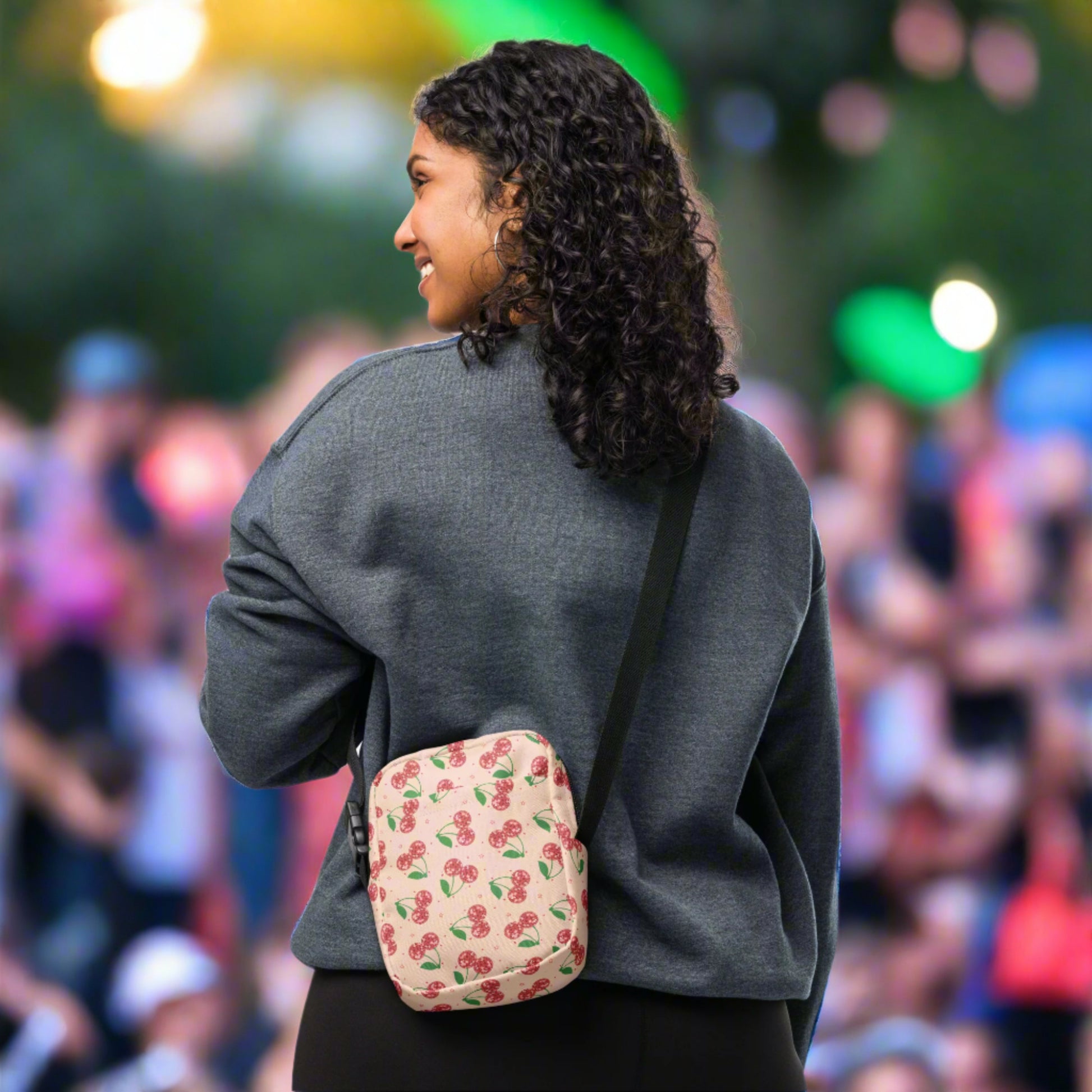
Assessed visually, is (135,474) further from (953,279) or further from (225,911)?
(953,279)

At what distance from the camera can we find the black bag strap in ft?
3.28

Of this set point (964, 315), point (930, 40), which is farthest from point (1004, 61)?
point (964, 315)

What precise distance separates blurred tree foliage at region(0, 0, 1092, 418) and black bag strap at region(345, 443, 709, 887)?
7.69 feet

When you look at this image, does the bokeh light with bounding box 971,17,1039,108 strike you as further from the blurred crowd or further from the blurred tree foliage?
the blurred crowd

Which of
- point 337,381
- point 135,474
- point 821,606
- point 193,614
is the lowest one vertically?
point 193,614

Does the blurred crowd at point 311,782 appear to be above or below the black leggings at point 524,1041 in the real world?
below

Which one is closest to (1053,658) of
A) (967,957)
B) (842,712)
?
(842,712)

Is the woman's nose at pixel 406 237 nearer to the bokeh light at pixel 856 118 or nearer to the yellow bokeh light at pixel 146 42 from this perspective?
the yellow bokeh light at pixel 146 42

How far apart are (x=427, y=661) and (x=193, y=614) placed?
2387mm

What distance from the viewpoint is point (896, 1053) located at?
3295 mm

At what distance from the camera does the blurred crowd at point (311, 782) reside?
3.15m

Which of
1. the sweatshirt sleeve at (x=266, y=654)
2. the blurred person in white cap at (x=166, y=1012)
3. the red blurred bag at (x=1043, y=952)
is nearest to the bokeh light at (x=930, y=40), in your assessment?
the red blurred bag at (x=1043, y=952)

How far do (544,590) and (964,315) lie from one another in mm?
2713

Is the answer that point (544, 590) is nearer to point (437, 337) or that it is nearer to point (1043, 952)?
point (437, 337)
